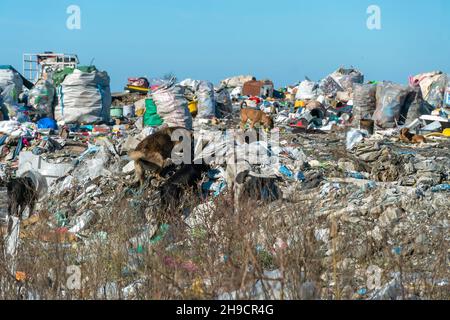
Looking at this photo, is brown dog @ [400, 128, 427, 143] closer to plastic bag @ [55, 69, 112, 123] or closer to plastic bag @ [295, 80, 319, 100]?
plastic bag @ [55, 69, 112, 123]

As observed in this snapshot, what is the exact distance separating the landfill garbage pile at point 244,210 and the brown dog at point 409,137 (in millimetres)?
40

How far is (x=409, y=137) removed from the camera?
9.91m

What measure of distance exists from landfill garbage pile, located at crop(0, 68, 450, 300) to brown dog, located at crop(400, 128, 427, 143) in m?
0.04

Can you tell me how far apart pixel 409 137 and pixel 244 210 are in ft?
21.5

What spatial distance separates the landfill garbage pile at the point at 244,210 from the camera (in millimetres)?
3461

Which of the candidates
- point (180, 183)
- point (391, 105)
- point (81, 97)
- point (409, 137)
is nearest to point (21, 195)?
point (180, 183)

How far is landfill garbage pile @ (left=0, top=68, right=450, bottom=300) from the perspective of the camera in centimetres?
346

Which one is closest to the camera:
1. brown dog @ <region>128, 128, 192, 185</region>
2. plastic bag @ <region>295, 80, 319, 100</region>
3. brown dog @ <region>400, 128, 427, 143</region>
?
brown dog @ <region>128, 128, 192, 185</region>

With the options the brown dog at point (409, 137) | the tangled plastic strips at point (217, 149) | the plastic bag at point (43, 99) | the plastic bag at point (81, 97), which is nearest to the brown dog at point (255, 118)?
the brown dog at point (409, 137)

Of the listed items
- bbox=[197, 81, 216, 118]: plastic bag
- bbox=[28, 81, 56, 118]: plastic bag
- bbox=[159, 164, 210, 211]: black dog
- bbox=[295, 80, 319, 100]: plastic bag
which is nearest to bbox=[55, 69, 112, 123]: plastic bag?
bbox=[28, 81, 56, 118]: plastic bag

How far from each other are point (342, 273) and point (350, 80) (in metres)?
13.4
